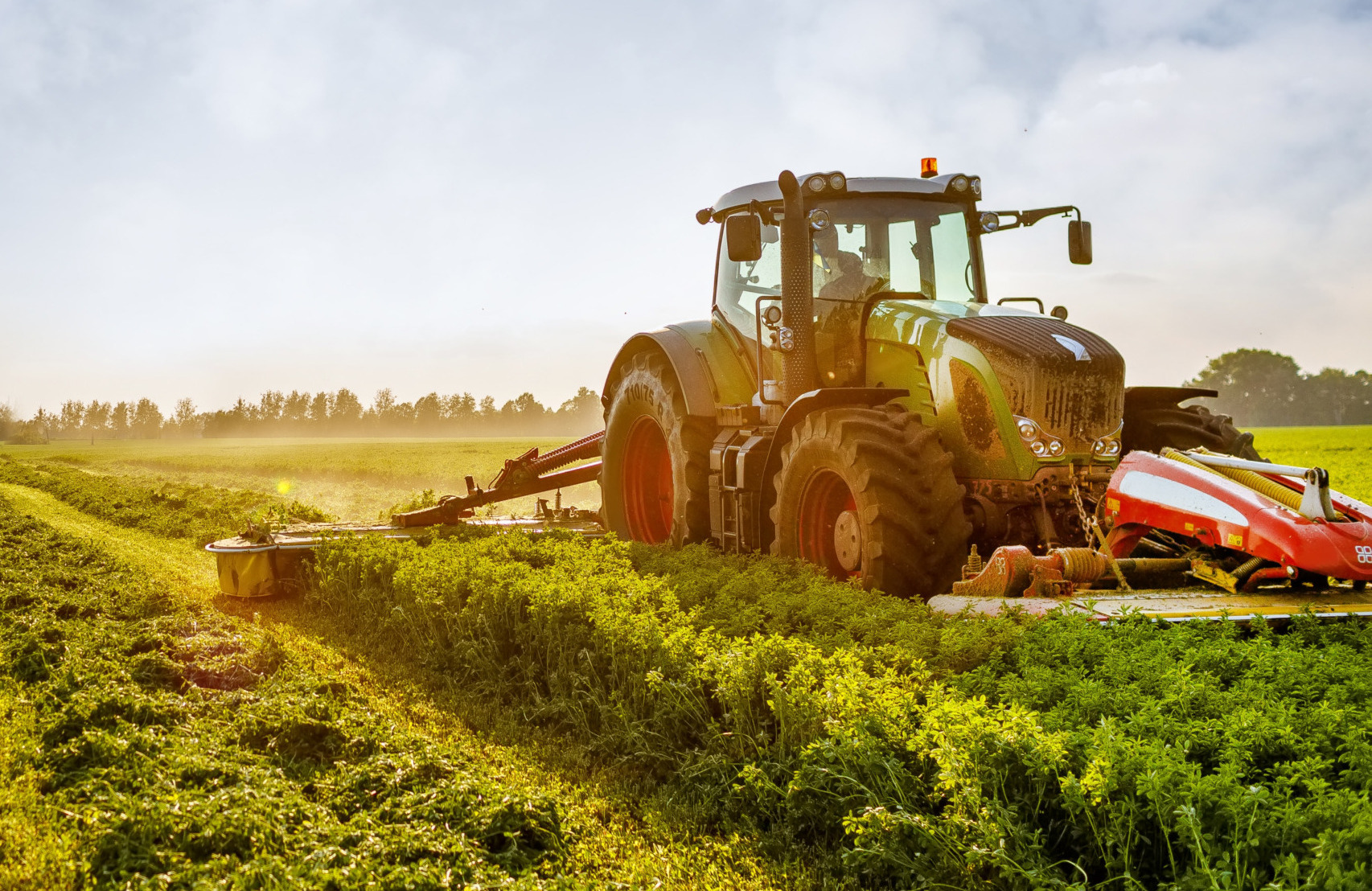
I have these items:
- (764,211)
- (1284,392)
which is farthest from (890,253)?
(1284,392)

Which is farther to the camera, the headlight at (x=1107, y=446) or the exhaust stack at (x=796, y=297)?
the exhaust stack at (x=796, y=297)

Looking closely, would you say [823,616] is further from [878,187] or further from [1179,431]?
[878,187]

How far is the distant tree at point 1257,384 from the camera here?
8788 centimetres

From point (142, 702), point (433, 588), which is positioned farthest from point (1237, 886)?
point (433, 588)

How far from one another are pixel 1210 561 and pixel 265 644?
19.1 feet

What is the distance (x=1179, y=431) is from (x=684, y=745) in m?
4.44

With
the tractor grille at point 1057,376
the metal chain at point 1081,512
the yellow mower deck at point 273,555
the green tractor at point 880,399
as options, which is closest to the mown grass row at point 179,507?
the yellow mower deck at point 273,555

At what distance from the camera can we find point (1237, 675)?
4.47m

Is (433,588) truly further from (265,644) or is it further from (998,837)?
(998,837)

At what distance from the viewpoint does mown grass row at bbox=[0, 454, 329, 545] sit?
13.7m

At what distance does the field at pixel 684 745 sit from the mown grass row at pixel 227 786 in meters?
0.02

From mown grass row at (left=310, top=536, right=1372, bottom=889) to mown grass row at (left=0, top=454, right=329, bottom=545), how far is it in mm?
5251

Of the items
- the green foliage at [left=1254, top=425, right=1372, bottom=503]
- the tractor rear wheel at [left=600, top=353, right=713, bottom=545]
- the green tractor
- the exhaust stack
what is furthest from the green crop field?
the green foliage at [left=1254, top=425, right=1372, bottom=503]

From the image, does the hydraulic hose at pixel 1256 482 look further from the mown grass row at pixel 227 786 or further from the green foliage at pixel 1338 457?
the green foliage at pixel 1338 457
